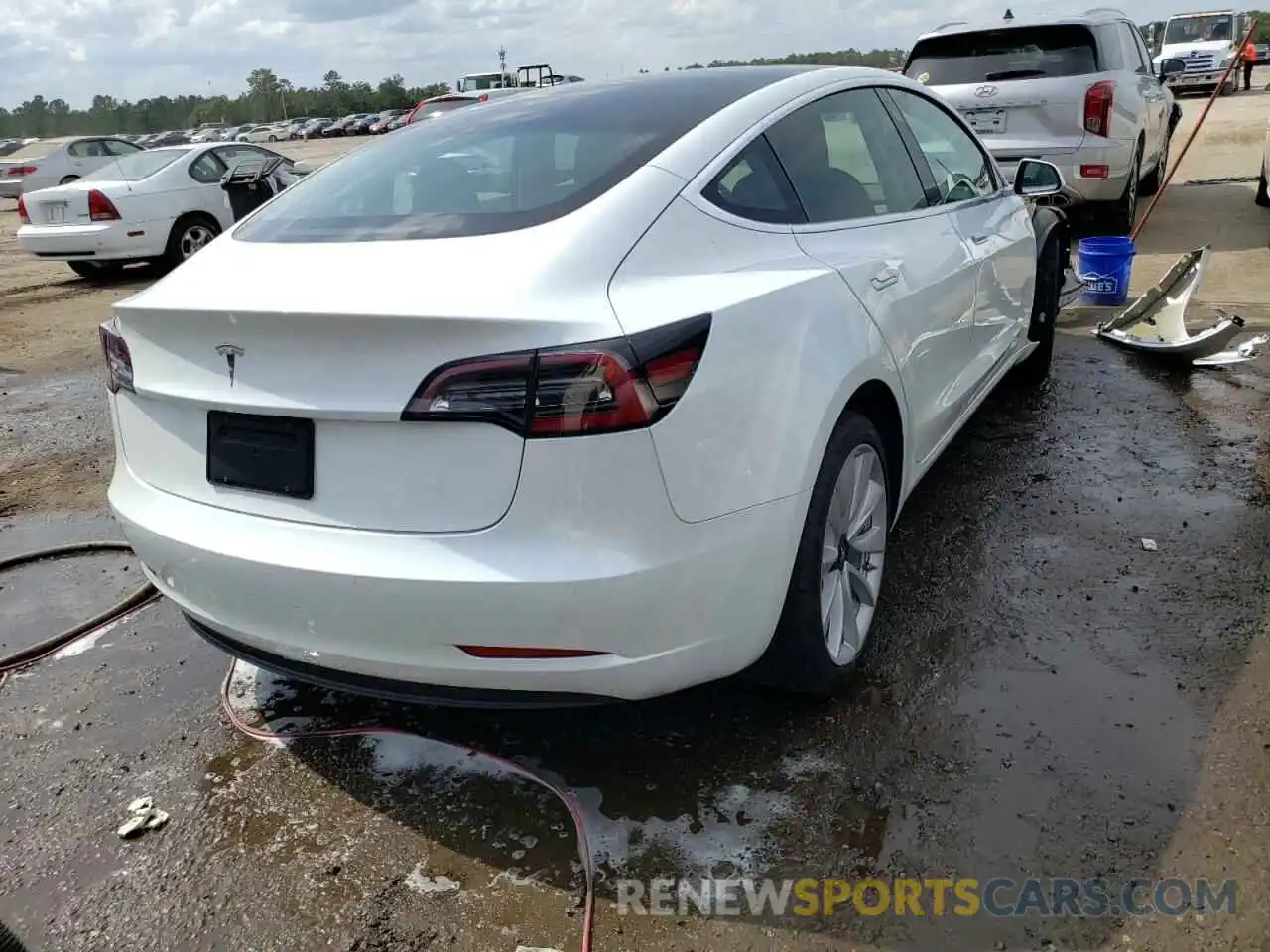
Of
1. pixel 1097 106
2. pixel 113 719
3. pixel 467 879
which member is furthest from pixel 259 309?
pixel 1097 106

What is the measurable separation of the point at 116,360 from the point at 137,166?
10.5 m

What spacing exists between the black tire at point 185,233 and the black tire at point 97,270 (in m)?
0.96

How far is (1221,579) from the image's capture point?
3.41 metres

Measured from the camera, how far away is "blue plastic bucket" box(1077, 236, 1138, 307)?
22.6 feet

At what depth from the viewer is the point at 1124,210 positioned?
8773 mm

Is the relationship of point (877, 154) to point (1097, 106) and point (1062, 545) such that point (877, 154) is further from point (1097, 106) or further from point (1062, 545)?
point (1097, 106)

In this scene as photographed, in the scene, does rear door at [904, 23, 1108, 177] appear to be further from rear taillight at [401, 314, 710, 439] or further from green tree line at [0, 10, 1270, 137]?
green tree line at [0, 10, 1270, 137]

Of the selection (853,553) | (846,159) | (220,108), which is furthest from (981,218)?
(220,108)

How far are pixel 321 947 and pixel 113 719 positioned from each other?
1.25 meters

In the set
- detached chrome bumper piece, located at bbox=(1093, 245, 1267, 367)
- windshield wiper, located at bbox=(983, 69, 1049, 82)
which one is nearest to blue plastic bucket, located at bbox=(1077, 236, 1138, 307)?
detached chrome bumper piece, located at bbox=(1093, 245, 1267, 367)

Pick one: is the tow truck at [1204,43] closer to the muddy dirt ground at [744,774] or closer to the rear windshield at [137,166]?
the rear windshield at [137,166]

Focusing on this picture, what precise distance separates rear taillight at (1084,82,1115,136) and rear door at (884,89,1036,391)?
418cm

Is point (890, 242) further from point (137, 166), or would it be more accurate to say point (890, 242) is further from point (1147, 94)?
point (137, 166)

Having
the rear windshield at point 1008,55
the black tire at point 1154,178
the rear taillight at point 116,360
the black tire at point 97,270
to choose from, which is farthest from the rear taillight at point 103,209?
the black tire at point 1154,178
